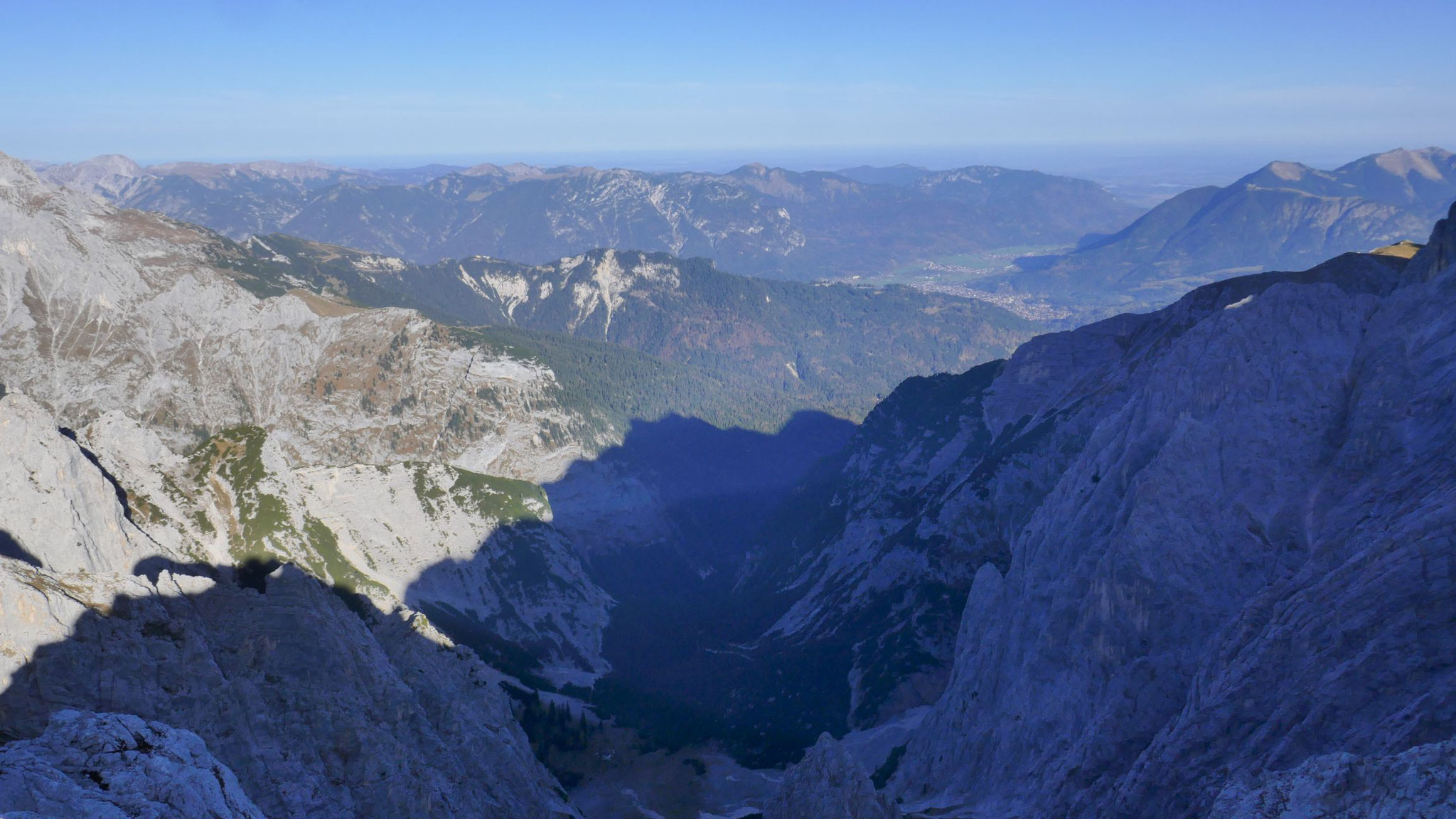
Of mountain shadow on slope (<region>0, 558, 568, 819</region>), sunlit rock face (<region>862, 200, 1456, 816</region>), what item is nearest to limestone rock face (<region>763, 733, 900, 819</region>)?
sunlit rock face (<region>862, 200, 1456, 816</region>)

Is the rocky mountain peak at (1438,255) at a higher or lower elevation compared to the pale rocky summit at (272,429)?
higher

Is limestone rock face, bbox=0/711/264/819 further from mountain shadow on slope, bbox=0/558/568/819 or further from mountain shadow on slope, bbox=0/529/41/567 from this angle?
mountain shadow on slope, bbox=0/529/41/567

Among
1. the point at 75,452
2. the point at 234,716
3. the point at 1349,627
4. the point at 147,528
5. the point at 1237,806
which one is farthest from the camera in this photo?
the point at 147,528

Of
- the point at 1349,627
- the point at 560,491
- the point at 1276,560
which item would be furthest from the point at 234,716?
the point at 560,491

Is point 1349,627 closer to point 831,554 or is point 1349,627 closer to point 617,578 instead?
point 831,554

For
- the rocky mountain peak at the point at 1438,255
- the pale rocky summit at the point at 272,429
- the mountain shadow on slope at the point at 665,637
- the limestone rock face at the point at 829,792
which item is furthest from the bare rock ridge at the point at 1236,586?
the pale rocky summit at the point at 272,429

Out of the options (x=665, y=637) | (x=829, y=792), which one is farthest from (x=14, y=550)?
(x=665, y=637)

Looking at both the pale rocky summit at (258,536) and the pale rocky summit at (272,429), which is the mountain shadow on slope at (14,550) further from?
the pale rocky summit at (272,429)
